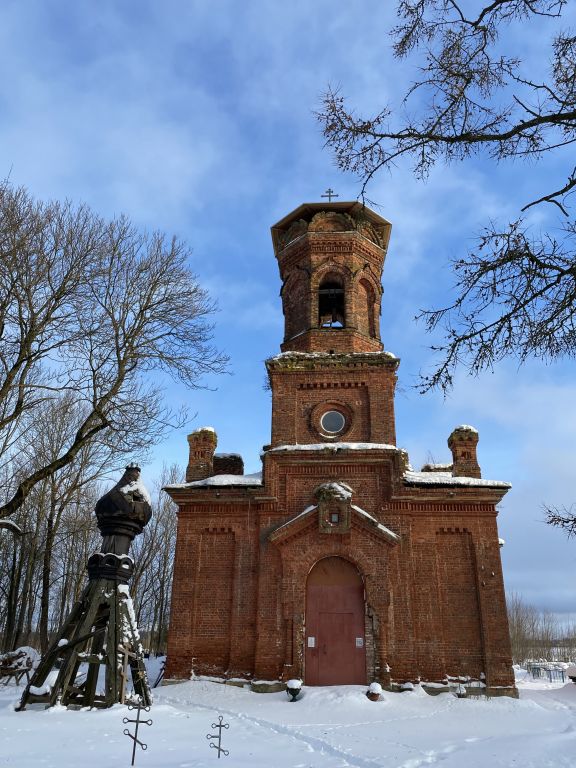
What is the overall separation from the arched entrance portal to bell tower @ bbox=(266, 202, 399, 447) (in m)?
3.61

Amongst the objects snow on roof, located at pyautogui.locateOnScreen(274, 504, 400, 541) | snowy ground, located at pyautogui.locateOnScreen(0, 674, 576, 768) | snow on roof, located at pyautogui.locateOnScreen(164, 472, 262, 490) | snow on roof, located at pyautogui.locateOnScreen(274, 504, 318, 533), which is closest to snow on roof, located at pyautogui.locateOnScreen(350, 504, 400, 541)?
snow on roof, located at pyautogui.locateOnScreen(274, 504, 400, 541)

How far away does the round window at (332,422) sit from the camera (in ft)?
55.1

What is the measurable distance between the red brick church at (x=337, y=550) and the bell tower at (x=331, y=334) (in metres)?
0.05

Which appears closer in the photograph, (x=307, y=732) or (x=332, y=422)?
(x=307, y=732)

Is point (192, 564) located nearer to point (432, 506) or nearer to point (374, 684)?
point (374, 684)

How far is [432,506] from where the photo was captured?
15594 mm

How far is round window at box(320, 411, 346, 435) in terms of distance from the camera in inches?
661

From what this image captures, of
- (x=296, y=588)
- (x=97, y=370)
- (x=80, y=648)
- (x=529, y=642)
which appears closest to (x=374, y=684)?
(x=296, y=588)

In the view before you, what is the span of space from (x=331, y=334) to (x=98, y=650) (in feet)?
35.6

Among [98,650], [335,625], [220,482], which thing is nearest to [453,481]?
[335,625]

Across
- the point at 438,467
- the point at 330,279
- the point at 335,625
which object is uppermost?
the point at 330,279

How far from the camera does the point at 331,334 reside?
1783 centimetres

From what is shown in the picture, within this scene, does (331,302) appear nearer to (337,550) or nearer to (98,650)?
(337,550)

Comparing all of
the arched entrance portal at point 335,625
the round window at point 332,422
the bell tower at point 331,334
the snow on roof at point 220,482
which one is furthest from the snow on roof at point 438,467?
the snow on roof at point 220,482
